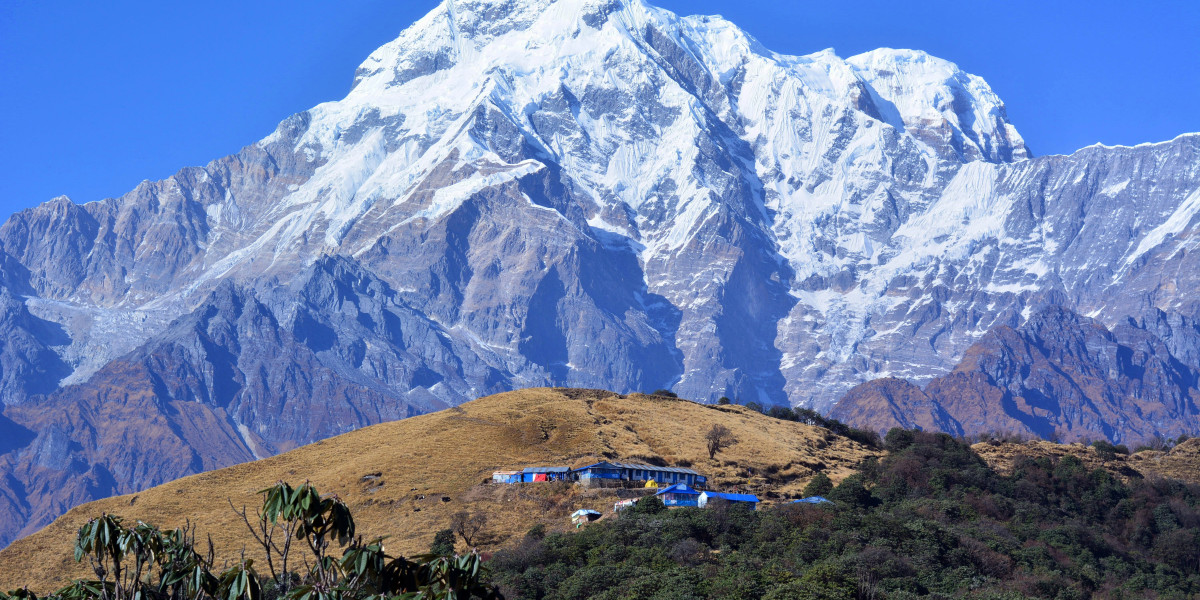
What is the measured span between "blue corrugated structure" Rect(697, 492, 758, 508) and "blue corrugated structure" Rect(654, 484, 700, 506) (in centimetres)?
Result: 78

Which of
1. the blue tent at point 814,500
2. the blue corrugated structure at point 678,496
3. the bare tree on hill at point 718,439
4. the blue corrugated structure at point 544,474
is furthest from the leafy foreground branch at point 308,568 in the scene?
the bare tree on hill at point 718,439

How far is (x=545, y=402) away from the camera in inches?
5581

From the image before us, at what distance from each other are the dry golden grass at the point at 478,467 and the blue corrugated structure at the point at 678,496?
4532 mm

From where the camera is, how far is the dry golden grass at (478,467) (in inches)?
3880

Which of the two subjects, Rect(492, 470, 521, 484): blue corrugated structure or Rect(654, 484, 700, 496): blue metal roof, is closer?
Rect(654, 484, 700, 496): blue metal roof

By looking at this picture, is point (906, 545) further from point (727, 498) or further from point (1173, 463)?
point (1173, 463)

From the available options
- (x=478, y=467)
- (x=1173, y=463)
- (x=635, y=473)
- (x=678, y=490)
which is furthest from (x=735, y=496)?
(x=1173, y=463)

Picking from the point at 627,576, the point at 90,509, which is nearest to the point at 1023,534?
the point at 627,576

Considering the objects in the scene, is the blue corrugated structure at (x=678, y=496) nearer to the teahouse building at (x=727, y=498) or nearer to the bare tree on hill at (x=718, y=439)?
the teahouse building at (x=727, y=498)

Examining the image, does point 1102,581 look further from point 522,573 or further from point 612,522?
point 522,573

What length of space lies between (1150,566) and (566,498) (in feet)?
155

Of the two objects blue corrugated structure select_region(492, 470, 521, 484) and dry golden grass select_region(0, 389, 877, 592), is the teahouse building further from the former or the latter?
blue corrugated structure select_region(492, 470, 521, 484)

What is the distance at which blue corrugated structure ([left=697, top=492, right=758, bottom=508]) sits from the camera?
103m

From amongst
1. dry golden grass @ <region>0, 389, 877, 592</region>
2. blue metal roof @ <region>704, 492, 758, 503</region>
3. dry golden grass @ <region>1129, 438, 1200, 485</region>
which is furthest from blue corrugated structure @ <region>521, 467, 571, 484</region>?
dry golden grass @ <region>1129, 438, 1200, 485</region>
